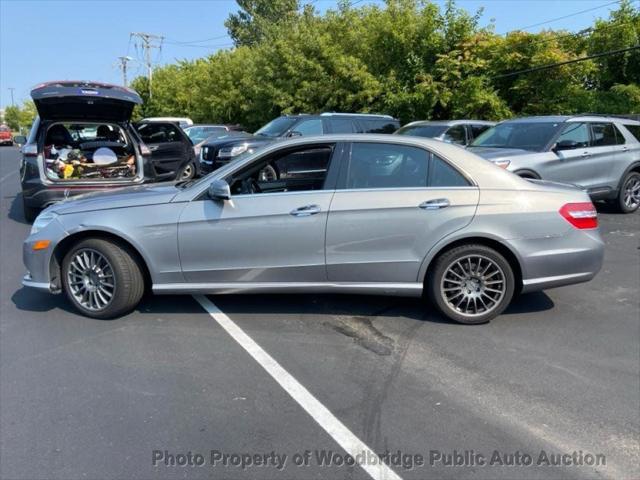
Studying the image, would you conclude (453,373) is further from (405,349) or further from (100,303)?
(100,303)

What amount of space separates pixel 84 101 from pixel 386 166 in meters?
5.04

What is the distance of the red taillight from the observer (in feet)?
15.8

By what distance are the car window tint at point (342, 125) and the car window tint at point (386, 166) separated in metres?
7.43

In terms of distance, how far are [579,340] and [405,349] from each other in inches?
57.9

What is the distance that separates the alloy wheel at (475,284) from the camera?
15.7 feet

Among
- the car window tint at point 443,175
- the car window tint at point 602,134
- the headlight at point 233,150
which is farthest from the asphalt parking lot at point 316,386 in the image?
the headlight at point 233,150

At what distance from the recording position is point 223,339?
4.50 m

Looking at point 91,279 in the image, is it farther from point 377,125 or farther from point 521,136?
point 377,125

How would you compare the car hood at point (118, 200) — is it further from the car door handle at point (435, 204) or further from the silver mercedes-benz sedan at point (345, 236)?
the car door handle at point (435, 204)

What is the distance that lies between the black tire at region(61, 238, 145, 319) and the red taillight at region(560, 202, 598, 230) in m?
3.71

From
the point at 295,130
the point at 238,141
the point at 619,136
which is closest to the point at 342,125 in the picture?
the point at 295,130

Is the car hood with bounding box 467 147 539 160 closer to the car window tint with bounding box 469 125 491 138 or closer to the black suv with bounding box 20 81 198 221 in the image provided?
the car window tint with bounding box 469 125 491 138

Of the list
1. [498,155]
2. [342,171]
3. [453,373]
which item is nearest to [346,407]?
[453,373]

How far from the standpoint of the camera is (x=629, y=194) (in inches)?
394
